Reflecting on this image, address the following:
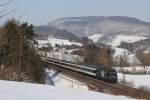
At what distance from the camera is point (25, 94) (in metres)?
11.0

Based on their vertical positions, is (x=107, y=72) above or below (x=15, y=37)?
below

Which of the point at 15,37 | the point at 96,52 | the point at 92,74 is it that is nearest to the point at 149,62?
the point at 96,52

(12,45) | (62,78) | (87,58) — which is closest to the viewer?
(12,45)

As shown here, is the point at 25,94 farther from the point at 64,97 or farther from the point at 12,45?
the point at 12,45

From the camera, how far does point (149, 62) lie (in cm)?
14462

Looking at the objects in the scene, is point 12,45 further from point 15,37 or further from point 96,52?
point 96,52

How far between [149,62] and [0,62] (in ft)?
335

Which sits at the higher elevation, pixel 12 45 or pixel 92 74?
pixel 12 45

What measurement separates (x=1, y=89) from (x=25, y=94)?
77 cm

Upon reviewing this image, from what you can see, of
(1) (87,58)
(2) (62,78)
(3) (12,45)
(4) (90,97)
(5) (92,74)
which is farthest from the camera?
(1) (87,58)

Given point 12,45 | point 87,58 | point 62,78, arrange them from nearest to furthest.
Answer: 1. point 12,45
2. point 62,78
3. point 87,58

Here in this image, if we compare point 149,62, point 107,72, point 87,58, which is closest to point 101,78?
point 107,72

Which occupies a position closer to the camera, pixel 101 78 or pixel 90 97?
pixel 90 97

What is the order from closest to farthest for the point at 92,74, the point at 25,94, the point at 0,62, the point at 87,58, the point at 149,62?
the point at 25,94 < the point at 0,62 < the point at 92,74 < the point at 87,58 < the point at 149,62
